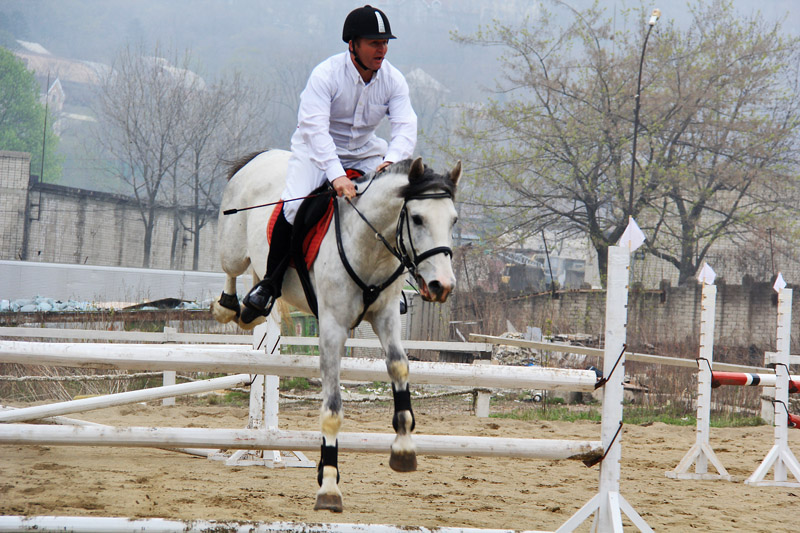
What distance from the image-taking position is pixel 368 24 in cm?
353

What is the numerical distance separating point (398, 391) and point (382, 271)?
1.85ft

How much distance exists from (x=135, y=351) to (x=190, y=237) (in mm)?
39954

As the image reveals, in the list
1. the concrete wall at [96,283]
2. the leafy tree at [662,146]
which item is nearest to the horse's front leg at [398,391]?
the concrete wall at [96,283]

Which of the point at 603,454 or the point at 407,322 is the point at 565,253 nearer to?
the point at 407,322

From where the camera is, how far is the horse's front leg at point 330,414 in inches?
117

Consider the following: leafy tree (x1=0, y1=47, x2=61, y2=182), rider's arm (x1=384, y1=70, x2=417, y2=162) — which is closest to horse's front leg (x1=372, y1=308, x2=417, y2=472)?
rider's arm (x1=384, y1=70, x2=417, y2=162)

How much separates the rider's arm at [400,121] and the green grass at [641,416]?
674 centimetres

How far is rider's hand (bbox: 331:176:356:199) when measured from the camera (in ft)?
11.2

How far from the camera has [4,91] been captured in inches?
2457

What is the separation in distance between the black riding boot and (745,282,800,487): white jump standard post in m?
4.51

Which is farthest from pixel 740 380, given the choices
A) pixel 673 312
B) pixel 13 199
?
pixel 13 199

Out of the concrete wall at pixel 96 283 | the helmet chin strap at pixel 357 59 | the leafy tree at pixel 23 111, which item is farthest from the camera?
the leafy tree at pixel 23 111

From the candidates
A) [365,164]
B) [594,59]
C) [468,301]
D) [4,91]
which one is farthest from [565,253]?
[365,164]

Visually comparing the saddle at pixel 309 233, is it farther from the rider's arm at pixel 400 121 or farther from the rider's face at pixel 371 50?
the rider's face at pixel 371 50
